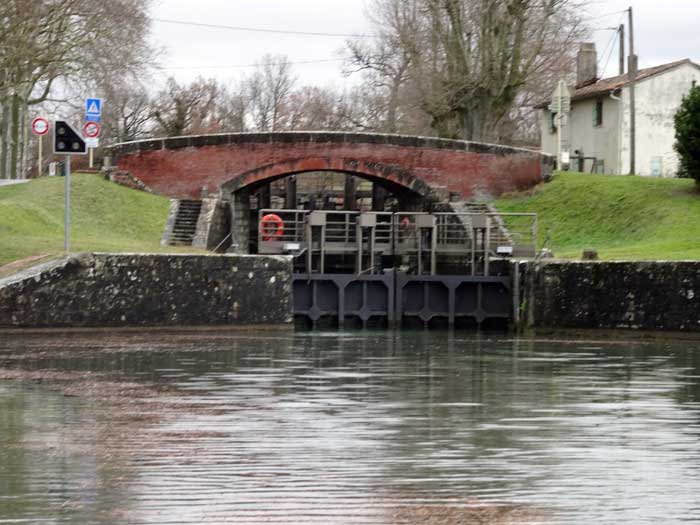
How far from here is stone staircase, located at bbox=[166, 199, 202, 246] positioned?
38875mm

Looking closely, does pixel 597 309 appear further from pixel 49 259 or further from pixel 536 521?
pixel 536 521

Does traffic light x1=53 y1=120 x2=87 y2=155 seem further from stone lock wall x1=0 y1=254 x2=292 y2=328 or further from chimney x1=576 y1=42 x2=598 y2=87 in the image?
chimney x1=576 y1=42 x2=598 y2=87

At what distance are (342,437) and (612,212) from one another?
2734cm

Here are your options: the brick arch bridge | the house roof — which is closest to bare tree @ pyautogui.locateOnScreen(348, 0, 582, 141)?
the house roof

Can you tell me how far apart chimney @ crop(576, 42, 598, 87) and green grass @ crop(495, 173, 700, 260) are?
51.1ft

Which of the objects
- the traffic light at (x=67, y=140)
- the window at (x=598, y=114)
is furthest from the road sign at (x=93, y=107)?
the window at (x=598, y=114)

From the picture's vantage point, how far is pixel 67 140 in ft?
92.3

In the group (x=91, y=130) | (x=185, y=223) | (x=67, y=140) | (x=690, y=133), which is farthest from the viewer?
(x=185, y=223)

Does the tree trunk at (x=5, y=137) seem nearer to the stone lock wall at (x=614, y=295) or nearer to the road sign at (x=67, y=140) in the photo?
the road sign at (x=67, y=140)

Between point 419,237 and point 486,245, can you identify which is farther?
point 419,237

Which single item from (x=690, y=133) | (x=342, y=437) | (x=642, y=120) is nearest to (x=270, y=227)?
(x=690, y=133)

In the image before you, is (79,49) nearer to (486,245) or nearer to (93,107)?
(93,107)

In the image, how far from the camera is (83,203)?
1576 inches

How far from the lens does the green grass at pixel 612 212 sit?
119ft
